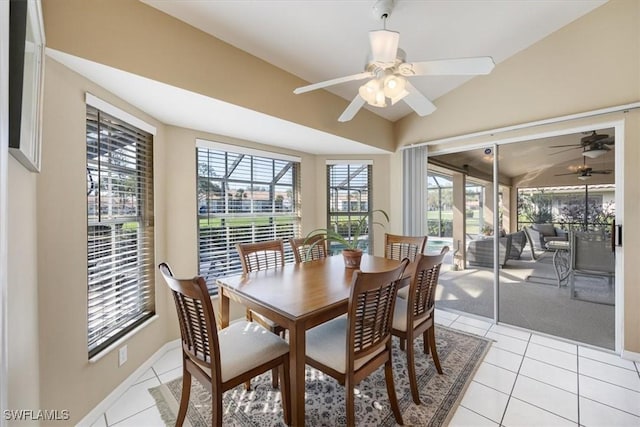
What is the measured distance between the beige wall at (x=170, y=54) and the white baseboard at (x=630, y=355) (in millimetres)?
3572

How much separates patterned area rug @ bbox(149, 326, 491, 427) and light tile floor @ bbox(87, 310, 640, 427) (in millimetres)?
85

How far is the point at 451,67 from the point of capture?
162 cm

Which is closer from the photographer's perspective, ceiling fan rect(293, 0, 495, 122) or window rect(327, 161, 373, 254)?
ceiling fan rect(293, 0, 495, 122)

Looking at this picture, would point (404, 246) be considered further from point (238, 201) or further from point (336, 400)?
point (238, 201)

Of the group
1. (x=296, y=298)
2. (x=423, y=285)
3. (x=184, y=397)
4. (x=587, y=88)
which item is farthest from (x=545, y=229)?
(x=184, y=397)

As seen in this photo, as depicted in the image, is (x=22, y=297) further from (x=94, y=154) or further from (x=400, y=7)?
(x=400, y=7)

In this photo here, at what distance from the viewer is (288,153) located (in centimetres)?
368

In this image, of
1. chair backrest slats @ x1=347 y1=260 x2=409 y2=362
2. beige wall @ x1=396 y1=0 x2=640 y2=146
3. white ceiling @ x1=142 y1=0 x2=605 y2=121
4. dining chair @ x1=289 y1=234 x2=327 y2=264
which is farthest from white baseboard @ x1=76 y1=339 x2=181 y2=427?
beige wall @ x1=396 y1=0 x2=640 y2=146

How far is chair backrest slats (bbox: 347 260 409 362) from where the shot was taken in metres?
1.40

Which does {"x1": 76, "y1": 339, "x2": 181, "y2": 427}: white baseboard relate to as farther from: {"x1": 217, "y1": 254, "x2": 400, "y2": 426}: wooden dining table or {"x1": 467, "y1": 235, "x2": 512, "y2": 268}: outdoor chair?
{"x1": 467, "y1": 235, "x2": 512, "y2": 268}: outdoor chair

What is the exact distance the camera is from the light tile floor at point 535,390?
68.0 inches

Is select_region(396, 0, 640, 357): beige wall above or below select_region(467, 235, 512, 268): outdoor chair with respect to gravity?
above

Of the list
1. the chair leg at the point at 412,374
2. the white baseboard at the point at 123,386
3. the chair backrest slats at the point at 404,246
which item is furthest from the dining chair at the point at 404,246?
the white baseboard at the point at 123,386

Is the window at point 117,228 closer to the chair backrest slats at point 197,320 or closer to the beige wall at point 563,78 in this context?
the chair backrest slats at point 197,320
